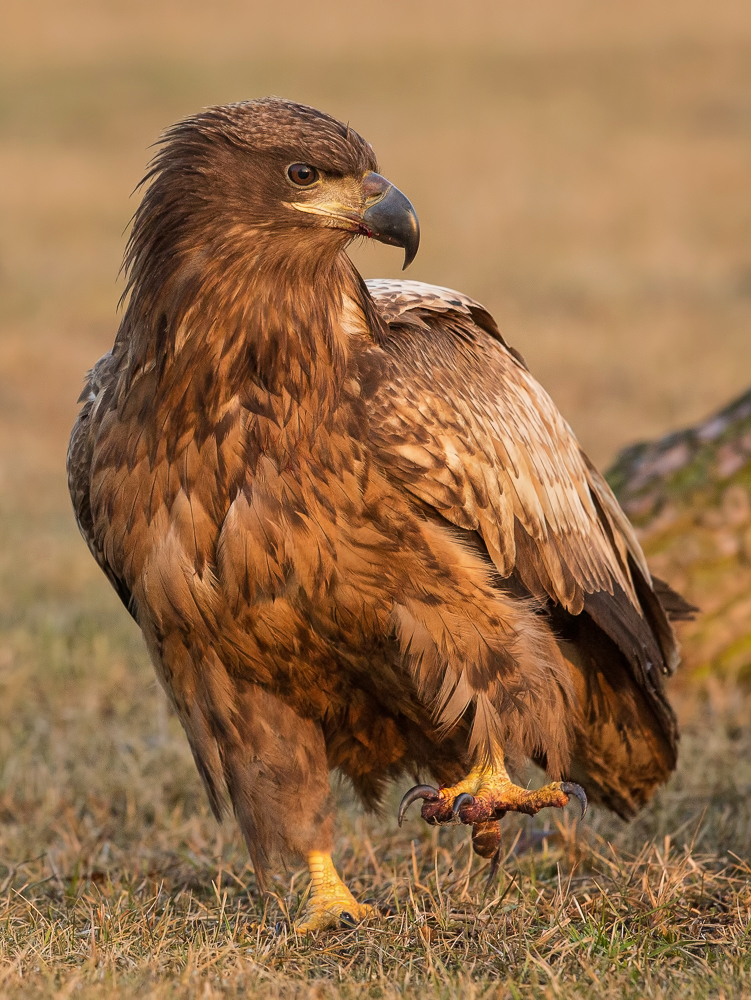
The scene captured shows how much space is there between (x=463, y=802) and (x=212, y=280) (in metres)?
1.61

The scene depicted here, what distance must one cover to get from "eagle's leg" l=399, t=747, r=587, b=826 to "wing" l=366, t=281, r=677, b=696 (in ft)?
1.59

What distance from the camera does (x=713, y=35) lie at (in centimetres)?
3725

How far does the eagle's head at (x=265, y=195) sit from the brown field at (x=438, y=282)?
5.87ft

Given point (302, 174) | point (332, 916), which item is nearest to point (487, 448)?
point (302, 174)

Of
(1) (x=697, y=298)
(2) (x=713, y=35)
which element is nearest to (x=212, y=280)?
(1) (x=697, y=298)

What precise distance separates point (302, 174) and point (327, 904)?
2.09 meters

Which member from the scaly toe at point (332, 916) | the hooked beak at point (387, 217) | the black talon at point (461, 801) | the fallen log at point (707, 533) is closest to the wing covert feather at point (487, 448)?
the hooked beak at point (387, 217)

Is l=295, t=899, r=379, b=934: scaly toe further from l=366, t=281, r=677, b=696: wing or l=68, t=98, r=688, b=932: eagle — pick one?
l=366, t=281, r=677, b=696: wing

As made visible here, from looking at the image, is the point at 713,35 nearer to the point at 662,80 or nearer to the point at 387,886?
the point at 662,80

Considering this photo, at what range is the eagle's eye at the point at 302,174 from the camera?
11.6 ft

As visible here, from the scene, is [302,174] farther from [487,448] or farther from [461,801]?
[461,801]

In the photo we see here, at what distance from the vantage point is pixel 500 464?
3.85 m

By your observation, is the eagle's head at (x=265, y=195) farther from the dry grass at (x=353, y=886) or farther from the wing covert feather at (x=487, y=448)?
the dry grass at (x=353, y=886)

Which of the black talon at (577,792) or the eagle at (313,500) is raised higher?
the eagle at (313,500)
